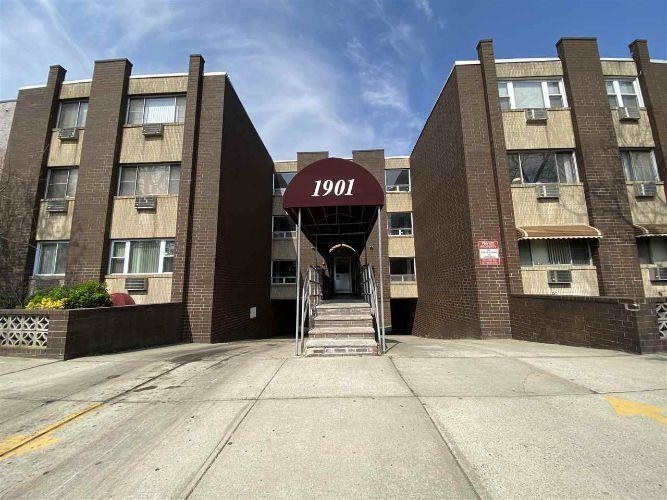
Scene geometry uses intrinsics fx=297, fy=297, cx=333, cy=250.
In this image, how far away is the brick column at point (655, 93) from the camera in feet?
40.1

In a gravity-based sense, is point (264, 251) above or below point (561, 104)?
below

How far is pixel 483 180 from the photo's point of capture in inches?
463

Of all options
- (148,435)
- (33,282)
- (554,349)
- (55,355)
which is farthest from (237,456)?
(33,282)

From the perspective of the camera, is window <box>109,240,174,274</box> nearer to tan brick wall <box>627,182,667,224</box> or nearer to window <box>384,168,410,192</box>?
window <box>384,168,410,192</box>

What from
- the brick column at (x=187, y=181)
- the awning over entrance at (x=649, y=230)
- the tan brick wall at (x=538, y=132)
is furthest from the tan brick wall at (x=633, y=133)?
the brick column at (x=187, y=181)

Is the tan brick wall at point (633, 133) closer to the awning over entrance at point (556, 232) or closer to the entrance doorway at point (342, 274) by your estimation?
the awning over entrance at point (556, 232)

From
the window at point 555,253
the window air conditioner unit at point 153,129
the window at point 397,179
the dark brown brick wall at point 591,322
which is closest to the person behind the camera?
the dark brown brick wall at point 591,322

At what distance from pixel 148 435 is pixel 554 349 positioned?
8.62 meters

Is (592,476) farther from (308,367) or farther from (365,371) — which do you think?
(308,367)

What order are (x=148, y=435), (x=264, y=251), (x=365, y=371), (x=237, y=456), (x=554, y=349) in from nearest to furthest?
(x=237, y=456) < (x=148, y=435) < (x=365, y=371) < (x=554, y=349) < (x=264, y=251)

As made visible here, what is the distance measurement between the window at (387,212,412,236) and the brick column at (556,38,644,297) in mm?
9734

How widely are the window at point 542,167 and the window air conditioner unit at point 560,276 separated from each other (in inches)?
142

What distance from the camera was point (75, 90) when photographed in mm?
13414

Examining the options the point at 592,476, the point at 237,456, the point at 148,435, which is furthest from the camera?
the point at 148,435
